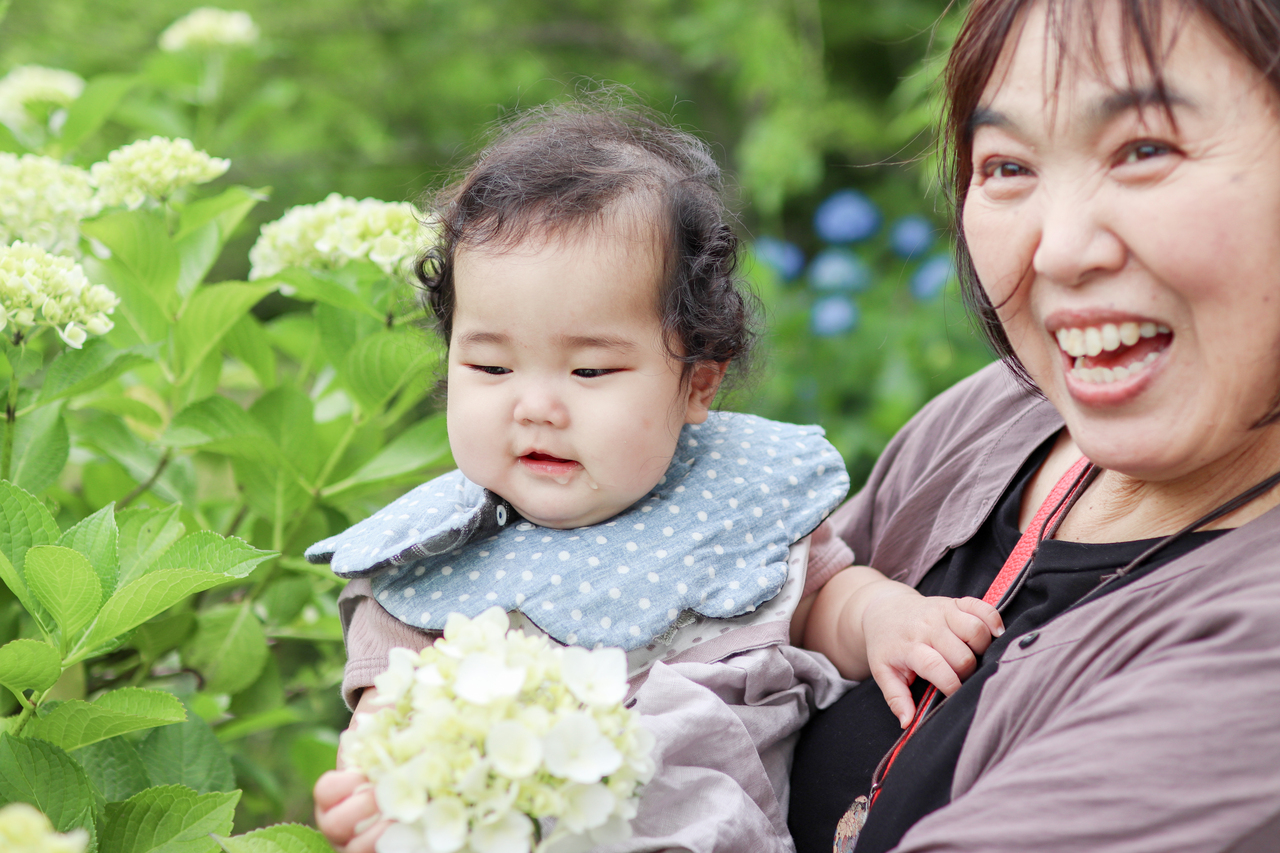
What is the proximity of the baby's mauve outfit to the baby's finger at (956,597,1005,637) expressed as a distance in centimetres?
23

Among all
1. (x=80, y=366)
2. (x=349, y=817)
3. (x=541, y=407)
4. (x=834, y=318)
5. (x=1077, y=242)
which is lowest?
(x=834, y=318)

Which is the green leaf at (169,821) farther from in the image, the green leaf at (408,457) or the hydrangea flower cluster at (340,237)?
the hydrangea flower cluster at (340,237)

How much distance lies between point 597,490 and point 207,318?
0.77 meters

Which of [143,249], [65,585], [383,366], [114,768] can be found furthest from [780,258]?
Answer: [65,585]

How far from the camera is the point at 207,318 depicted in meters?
1.71

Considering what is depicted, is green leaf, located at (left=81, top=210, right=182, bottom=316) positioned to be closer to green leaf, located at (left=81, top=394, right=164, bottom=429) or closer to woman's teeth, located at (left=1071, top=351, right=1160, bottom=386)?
green leaf, located at (left=81, top=394, right=164, bottom=429)

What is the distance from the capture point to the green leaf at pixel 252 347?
1870mm

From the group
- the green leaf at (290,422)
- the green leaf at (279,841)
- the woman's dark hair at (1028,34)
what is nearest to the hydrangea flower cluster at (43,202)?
the green leaf at (290,422)

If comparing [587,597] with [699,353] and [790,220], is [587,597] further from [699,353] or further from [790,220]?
[790,220]

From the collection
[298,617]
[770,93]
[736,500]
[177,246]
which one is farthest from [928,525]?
[770,93]

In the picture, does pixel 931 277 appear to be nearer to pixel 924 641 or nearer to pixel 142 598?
pixel 924 641

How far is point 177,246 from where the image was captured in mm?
1791

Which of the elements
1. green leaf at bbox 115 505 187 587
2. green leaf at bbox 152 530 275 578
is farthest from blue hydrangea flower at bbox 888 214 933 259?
green leaf at bbox 152 530 275 578

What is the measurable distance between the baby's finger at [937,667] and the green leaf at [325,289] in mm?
1001
